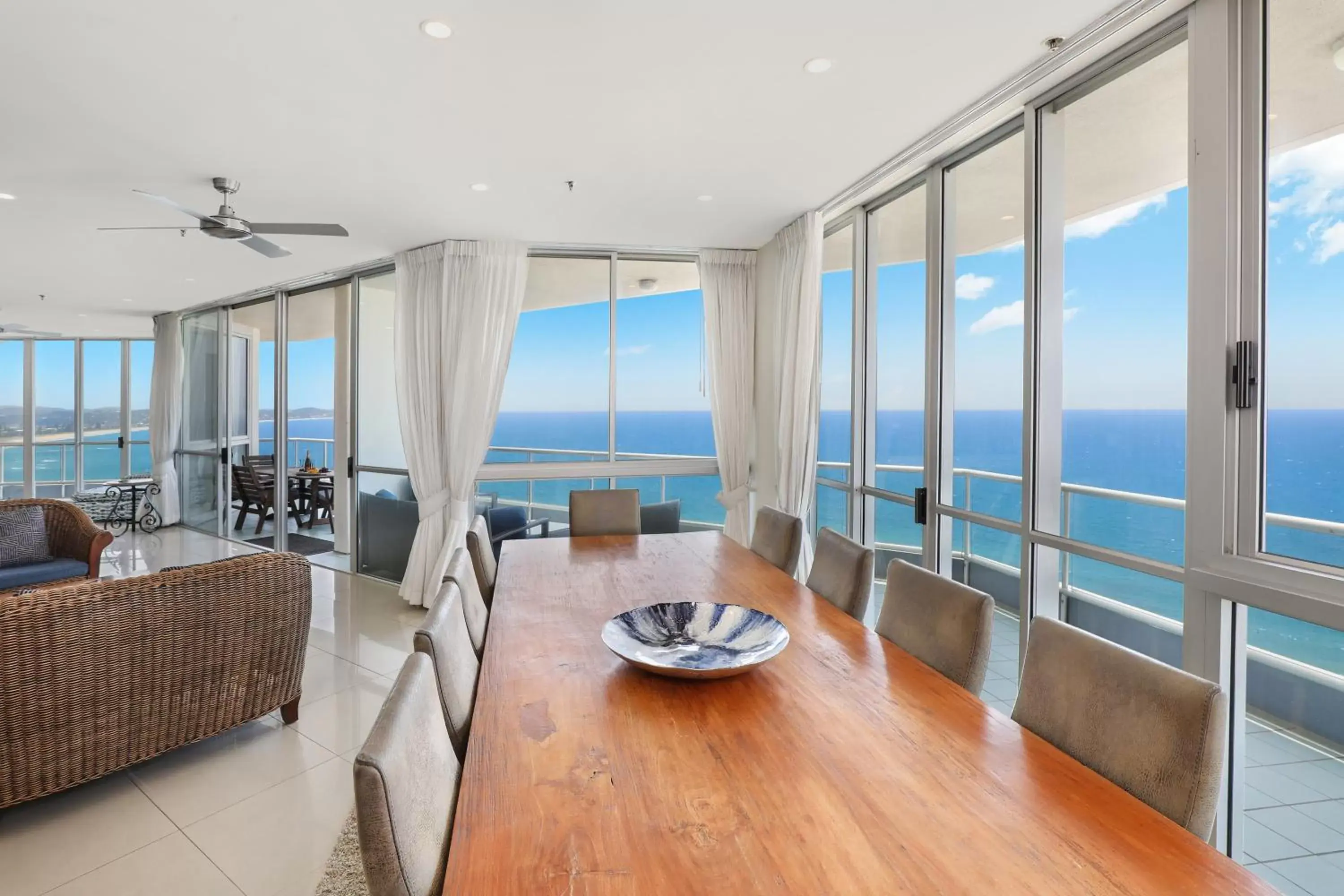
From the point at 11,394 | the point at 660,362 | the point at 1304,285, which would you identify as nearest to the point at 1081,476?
the point at 1304,285

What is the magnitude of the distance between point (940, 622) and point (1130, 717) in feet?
1.77

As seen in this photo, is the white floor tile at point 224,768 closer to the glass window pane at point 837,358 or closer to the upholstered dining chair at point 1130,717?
the upholstered dining chair at point 1130,717

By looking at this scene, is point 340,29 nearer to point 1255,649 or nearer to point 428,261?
point 428,261

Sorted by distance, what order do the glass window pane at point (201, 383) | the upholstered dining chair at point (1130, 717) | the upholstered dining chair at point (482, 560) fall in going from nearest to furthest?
the upholstered dining chair at point (1130, 717)
the upholstered dining chair at point (482, 560)
the glass window pane at point (201, 383)

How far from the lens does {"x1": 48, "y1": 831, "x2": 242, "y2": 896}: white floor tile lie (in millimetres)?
1794

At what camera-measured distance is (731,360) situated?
4676 mm

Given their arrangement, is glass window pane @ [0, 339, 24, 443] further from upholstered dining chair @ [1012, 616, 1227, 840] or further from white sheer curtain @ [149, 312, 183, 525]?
upholstered dining chair @ [1012, 616, 1227, 840]

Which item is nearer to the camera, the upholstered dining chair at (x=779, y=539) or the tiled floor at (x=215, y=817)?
the tiled floor at (x=215, y=817)

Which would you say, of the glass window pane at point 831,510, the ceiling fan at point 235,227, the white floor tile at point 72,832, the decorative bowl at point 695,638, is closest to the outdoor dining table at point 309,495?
the ceiling fan at point 235,227

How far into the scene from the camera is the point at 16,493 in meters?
8.66

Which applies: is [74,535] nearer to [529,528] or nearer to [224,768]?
[224,768]

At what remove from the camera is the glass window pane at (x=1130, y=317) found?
6.47ft

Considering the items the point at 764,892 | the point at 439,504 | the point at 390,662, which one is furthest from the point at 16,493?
the point at 764,892

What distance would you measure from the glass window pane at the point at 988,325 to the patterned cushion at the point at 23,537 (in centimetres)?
572
